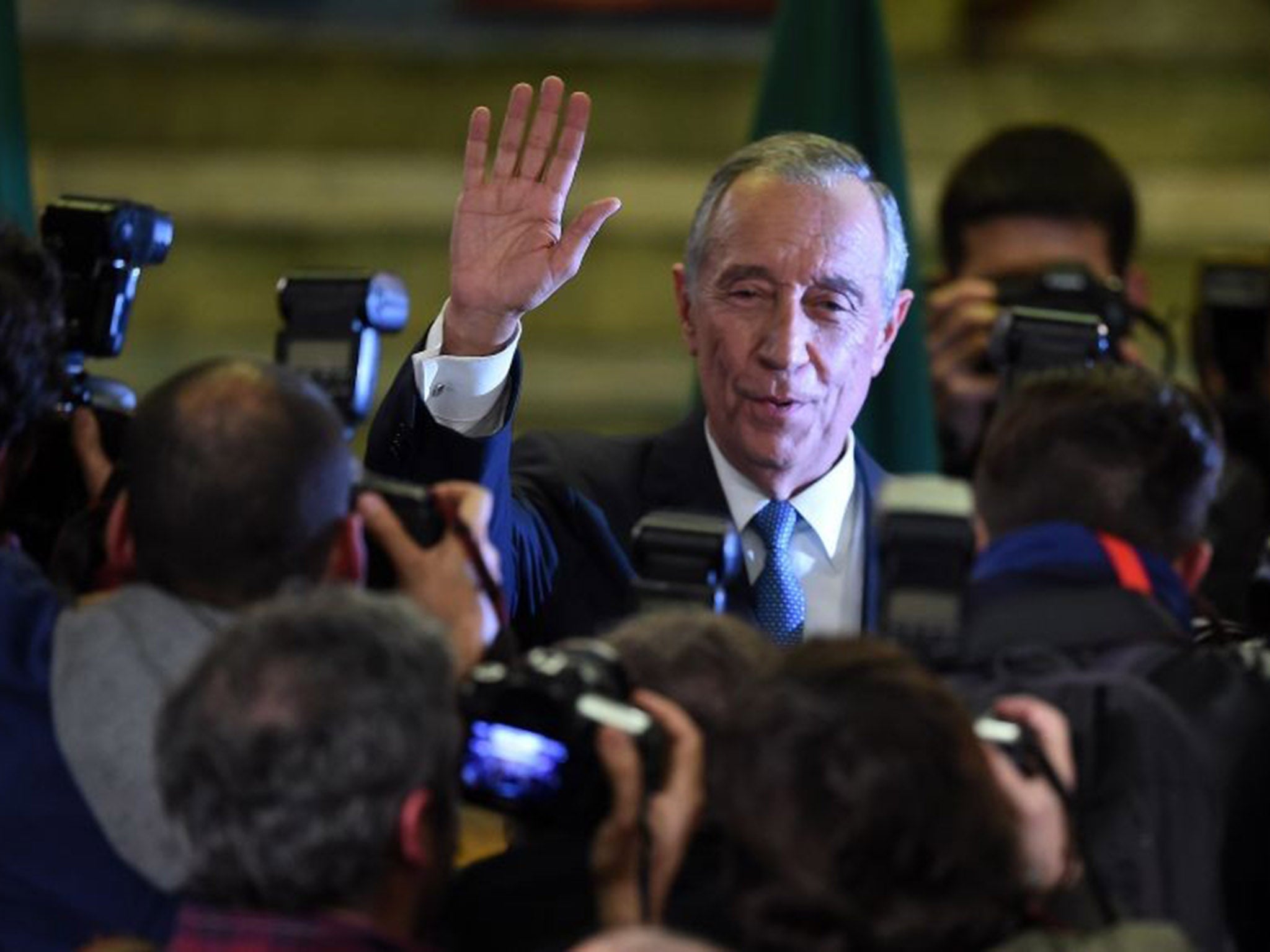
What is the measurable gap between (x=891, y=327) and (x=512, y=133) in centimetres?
44

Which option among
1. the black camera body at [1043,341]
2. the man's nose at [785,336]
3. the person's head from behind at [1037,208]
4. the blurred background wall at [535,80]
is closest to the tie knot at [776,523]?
the man's nose at [785,336]

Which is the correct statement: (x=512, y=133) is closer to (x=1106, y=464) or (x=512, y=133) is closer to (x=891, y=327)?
(x=891, y=327)

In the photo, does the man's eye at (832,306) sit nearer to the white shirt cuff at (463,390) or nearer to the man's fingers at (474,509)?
the white shirt cuff at (463,390)

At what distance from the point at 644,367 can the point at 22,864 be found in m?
4.35

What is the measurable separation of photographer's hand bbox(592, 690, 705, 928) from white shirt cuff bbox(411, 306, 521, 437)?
27.3 inches

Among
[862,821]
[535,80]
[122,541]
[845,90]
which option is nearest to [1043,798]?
[862,821]

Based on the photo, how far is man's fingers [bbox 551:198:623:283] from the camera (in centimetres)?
234

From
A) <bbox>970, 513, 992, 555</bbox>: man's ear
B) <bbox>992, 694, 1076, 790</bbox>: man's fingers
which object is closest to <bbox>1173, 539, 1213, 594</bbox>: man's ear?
<bbox>970, 513, 992, 555</bbox>: man's ear

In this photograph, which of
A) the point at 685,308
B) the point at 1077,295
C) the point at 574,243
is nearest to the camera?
the point at 574,243

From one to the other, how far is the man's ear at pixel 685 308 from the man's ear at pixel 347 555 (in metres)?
0.74

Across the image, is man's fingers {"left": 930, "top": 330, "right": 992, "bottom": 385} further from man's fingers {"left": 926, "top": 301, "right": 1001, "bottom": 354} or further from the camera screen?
the camera screen

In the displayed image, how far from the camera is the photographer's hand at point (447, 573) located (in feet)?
6.17

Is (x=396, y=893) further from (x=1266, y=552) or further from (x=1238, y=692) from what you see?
(x=1266, y=552)

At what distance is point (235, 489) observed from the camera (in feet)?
5.84
